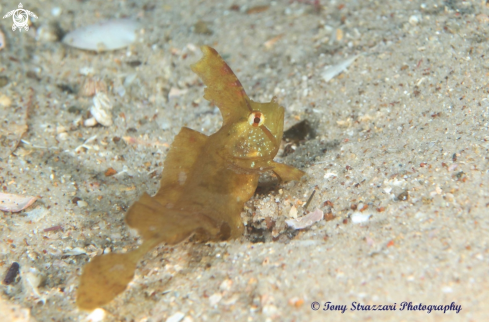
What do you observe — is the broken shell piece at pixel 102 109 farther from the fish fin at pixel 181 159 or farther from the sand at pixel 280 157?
the fish fin at pixel 181 159

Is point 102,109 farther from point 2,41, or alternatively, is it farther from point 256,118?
point 256,118

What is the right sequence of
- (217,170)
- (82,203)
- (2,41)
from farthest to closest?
(2,41), (82,203), (217,170)

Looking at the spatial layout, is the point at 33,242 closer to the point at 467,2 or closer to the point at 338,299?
the point at 338,299

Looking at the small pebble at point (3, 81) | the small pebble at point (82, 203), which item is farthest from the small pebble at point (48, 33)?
the small pebble at point (82, 203)

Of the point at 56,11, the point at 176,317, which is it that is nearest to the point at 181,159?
the point at 176,317

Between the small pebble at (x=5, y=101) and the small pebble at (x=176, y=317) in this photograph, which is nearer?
the small pebble at (x=176, y=317)
